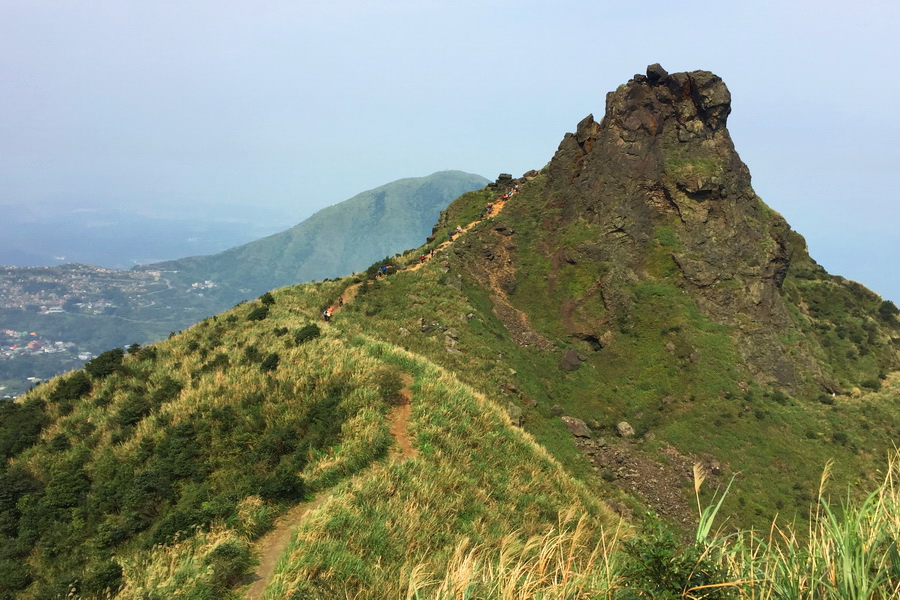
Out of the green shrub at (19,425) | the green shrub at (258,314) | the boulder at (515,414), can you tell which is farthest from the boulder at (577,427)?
the green shrub at (19,425)

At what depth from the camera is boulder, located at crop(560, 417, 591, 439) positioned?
130 feet

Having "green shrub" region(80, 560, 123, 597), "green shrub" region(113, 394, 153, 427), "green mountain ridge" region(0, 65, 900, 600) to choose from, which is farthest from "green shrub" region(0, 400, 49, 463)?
"green shrub" region(80, 560, 123, 597)

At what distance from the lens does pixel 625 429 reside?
41531mm

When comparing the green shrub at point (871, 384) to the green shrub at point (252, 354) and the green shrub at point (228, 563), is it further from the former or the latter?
the green shrub at point (228, 563)

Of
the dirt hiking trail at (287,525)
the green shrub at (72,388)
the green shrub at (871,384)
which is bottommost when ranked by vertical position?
the green shrub at (871,384)

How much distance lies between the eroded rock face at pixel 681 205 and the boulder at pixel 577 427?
705 inches

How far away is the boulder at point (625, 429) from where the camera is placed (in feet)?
135

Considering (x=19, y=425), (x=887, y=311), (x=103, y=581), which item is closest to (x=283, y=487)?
(x=103, y=581)

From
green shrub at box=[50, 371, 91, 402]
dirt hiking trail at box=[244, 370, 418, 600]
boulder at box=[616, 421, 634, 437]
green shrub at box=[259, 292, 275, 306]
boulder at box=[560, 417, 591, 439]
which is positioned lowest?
boulder at box=[616, 421, 634, 437]

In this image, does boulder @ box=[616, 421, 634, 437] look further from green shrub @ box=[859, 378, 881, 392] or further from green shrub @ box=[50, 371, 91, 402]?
green shrub @ box=[50, 371, 91, 402]

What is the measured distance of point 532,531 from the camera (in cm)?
1434

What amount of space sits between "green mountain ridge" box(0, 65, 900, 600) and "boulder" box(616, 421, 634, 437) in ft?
4.49

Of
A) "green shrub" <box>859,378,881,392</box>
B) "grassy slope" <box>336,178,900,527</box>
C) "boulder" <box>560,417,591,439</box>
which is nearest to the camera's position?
"grassy slope" <box>336,178,900,527</box>

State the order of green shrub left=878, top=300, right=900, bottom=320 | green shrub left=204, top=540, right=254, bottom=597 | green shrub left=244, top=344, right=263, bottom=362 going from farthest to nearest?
green shrub left=878, top=300, right=900, bottom=320
green shrub left=244, top=344, right=263, bottom=362
green shrub left=204, top=540, right=254, bottom=597
